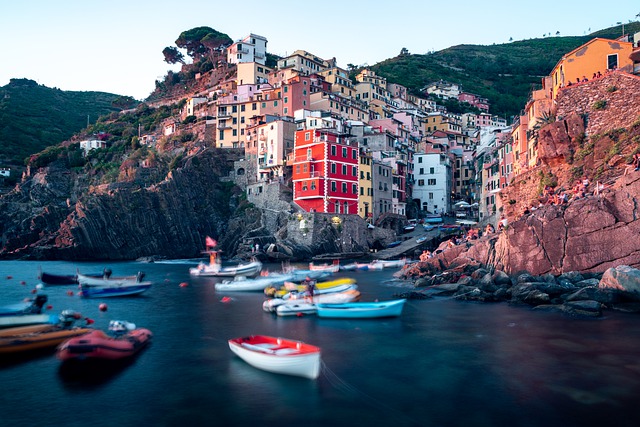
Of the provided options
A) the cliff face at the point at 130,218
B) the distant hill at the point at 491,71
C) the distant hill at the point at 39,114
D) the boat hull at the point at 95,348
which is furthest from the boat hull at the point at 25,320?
the distant hill at the point at 491,71

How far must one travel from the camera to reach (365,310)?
1041 inches

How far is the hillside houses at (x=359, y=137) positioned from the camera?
164ft

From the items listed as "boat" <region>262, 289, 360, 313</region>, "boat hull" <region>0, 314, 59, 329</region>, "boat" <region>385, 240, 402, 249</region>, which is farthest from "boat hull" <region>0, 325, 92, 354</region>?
"boat" <region>385, 240, 402, 249</region>

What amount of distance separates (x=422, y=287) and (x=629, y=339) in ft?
58.3

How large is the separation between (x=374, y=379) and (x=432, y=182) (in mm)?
72608

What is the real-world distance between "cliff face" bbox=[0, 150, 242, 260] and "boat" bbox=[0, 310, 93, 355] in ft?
170

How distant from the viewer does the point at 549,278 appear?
2975 cm

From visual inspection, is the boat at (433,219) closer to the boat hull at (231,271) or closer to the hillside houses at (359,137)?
the hillside houses at (359,137)

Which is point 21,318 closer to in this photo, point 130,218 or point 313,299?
point 313,299

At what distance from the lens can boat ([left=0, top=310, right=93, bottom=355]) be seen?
19734 mm

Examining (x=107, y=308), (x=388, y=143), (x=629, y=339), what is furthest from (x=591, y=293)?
(x=388, y=143)

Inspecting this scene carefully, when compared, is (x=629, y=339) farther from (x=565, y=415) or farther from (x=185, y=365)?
(x=185, y=365)

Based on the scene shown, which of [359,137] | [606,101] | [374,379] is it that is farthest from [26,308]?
[359,137]

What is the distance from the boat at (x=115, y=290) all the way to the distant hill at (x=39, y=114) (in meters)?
82.8
